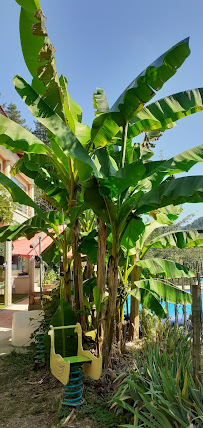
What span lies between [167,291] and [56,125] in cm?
373

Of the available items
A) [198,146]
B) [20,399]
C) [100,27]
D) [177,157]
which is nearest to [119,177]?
[177,157]

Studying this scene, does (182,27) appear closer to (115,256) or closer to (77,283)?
(115,256)

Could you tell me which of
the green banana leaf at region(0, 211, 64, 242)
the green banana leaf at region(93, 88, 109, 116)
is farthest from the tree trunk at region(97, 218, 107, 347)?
the green banana leaf at region(93, 88, 109, 116)

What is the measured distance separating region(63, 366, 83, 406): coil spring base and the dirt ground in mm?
80

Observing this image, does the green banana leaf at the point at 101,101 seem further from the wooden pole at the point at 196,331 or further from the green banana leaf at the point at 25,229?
the wooden pole at the point at 196,331

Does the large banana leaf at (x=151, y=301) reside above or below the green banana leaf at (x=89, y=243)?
below

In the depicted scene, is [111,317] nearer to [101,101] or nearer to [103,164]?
[103,164]

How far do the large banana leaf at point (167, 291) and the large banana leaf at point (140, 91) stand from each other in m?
2.92

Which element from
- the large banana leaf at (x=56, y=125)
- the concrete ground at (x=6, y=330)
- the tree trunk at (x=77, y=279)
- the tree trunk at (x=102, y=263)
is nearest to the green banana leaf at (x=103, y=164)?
the large banana leaf at (x=56, y=125)

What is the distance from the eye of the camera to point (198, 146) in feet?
18.2

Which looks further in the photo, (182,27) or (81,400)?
(182,27)

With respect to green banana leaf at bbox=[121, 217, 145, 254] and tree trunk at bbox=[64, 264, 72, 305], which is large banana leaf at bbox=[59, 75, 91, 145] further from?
tree trunk at bbox=[64, 264, 72, 305]

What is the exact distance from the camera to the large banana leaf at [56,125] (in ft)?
14.9

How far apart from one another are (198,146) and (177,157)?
469 mm
